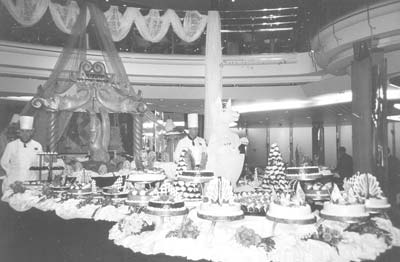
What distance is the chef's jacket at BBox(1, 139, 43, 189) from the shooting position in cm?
634

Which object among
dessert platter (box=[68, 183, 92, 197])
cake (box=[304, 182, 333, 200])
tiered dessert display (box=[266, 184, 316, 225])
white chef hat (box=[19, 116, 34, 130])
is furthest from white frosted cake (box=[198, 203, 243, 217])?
white chef hat (box=[19, 116, 34, 130])

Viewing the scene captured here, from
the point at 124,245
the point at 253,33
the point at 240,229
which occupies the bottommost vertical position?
the point at 124,245

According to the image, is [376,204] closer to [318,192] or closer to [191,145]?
[318,192]

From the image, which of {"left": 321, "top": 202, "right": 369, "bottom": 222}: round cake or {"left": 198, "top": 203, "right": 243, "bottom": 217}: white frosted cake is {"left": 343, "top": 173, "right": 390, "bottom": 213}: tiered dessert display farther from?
{"left": 198, "top": 203, "right": 243, "bottom": 217}: white frosted cake

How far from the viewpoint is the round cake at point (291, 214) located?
3.75 metres

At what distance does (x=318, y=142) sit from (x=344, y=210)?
15182mm

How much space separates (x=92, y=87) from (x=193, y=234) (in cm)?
402

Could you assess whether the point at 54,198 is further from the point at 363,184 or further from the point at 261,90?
the point at 261,90

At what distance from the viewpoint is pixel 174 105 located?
14.1 metres

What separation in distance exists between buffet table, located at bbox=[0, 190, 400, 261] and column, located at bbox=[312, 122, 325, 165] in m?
13.2

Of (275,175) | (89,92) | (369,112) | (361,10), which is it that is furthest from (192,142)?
(361,10)

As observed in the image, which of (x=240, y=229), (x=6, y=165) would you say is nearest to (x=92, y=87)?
(x=6, y=165)

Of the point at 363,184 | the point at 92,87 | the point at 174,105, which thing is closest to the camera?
the point at 363,184

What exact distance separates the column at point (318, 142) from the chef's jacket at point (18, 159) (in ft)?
45.9
